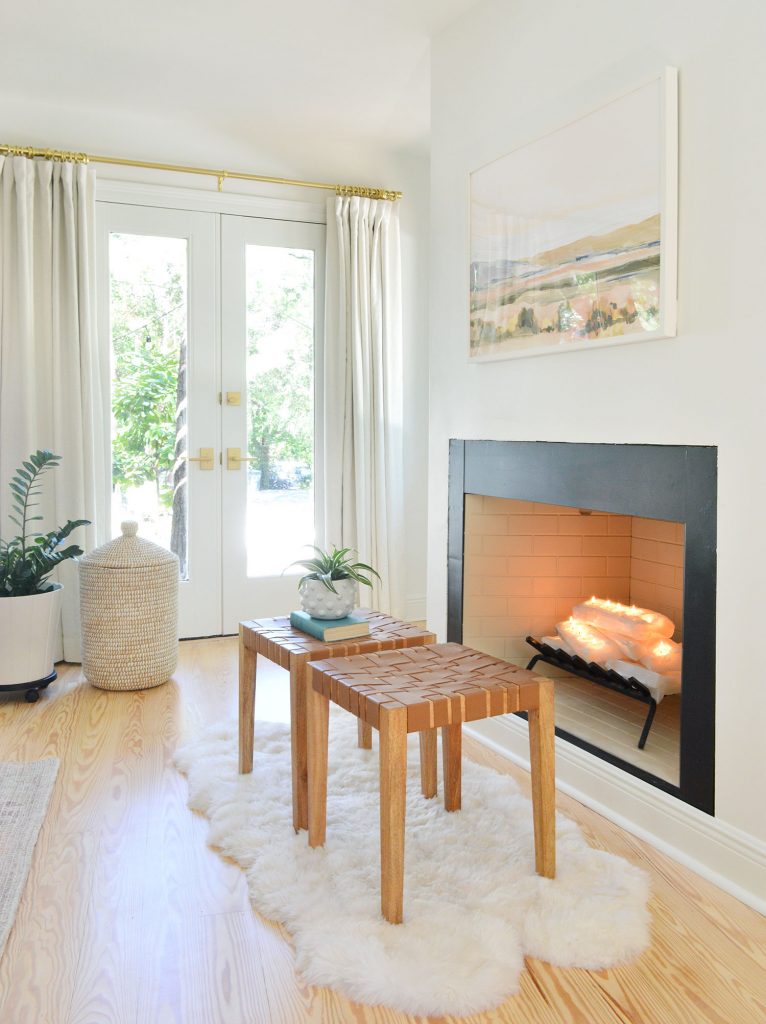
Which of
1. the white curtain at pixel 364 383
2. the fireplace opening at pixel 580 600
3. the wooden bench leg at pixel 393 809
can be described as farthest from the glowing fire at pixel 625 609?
the white curtain at pixel 364 383

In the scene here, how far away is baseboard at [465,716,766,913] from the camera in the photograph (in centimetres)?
187

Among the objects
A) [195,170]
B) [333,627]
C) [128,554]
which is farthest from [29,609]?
[195,170]

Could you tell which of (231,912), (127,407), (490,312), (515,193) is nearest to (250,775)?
(231,912)

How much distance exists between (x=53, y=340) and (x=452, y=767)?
2681 mm

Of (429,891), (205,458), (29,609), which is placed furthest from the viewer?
(205,458)

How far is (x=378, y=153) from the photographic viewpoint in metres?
4.43

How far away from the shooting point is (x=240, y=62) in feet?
11.1

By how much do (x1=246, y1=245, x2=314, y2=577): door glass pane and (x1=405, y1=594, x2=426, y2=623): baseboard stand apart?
0.67 m

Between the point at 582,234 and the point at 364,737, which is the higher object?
the point at 582,234

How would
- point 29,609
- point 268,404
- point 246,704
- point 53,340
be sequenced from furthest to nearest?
point 268,404 → point 53,340 → point 29,609 → point 246,704

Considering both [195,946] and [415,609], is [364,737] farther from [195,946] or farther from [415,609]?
[415,609]

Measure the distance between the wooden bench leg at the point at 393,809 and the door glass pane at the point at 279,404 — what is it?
8.92 feet

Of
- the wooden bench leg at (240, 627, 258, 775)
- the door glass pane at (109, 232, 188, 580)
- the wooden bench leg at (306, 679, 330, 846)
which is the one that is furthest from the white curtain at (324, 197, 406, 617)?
the wooden bench leg at (306, 679, 330, 846)

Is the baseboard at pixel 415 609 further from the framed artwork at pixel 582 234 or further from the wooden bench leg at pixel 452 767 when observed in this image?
the wooden bench leg at pixel 452 767
